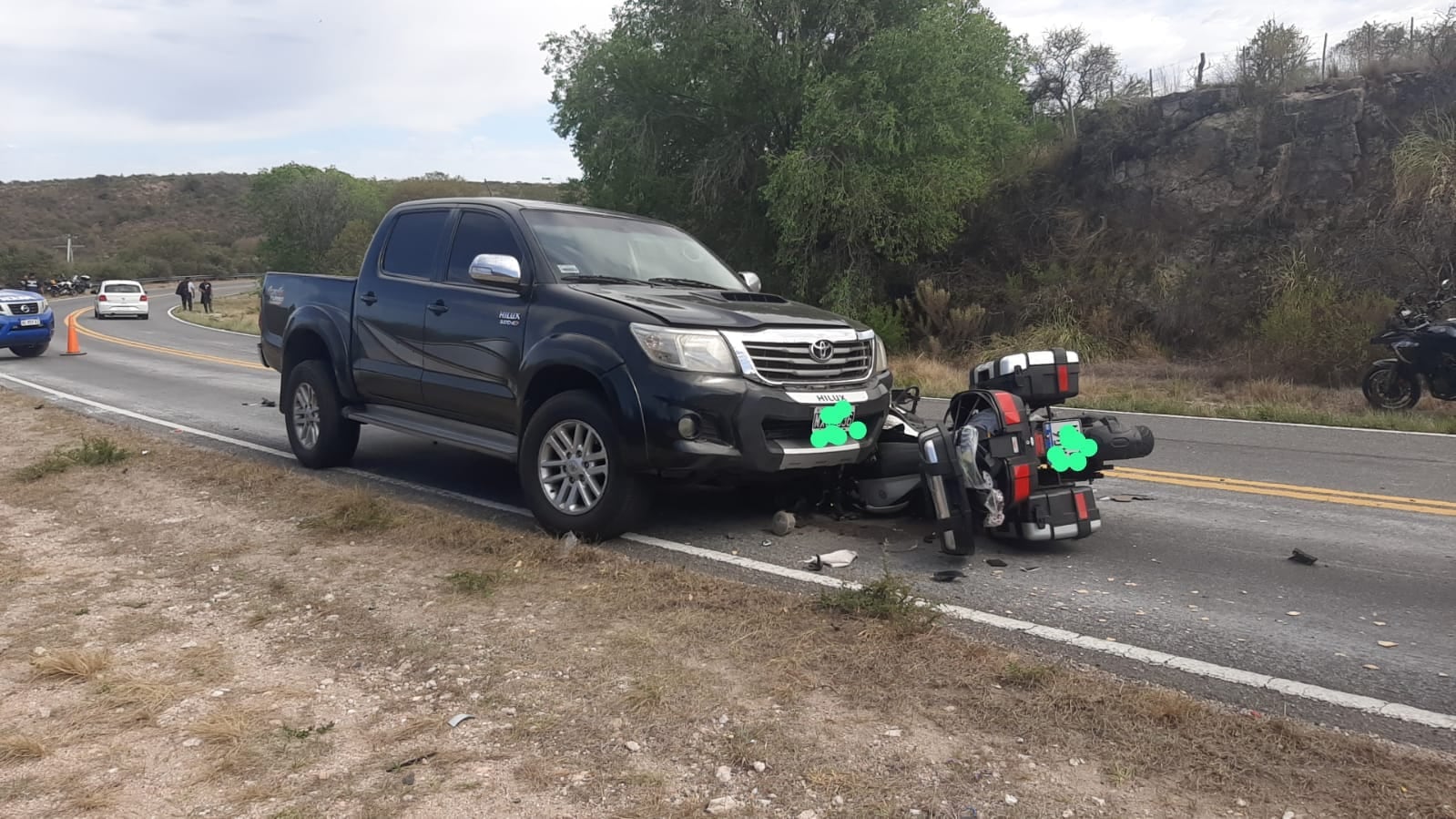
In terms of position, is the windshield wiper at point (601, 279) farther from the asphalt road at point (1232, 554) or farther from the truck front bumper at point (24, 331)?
the truck front bumper at point (24, 331)

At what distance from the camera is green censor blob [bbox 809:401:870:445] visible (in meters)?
5.83

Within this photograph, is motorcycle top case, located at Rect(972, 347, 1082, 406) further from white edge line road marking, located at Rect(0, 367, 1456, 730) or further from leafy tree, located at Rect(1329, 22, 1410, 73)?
leafy tree, located at Rect(1329, 22, 1410, 73)

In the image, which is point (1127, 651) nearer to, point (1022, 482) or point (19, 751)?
point (1022, 482)

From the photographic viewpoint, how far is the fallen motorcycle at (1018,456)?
5.49 meters

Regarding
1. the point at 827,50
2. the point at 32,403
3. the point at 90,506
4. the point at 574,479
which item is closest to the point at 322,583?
the point at 574,479

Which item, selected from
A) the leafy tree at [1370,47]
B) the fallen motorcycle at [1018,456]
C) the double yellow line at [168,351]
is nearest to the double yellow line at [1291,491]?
the fallen motorcycle at [1018,456]

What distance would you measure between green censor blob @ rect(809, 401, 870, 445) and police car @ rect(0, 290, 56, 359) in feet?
66.6

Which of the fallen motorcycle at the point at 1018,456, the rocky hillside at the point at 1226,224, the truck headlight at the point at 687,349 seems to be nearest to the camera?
the fallen motorcycle at the point at 1018,456

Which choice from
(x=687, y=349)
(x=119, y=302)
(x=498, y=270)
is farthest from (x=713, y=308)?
(x=119, y=302)

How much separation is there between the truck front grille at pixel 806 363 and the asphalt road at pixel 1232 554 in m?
0.97

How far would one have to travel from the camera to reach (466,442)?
677 centimetres

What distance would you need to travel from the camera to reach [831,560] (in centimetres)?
564

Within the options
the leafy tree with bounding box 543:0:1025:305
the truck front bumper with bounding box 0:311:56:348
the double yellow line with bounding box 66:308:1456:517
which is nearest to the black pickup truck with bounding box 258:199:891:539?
the double yellow line with bounding box 66:308:1456:517

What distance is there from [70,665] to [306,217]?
278 feet
